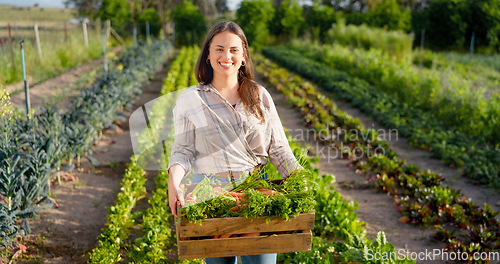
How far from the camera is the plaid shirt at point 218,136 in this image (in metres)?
2.02

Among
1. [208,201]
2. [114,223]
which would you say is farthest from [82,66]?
[208,201]

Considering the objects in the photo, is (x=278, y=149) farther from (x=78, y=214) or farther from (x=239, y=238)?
(x=78, y=214)

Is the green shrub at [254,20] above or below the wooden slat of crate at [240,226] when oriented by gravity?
above

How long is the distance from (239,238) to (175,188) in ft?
1.14

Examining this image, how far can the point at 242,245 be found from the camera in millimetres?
1789

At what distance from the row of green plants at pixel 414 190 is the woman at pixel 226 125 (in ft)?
8.22

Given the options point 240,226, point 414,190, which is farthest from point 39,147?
point 414,190

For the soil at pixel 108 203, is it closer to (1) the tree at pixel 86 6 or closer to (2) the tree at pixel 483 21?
(2) the tree at pixel 483 21

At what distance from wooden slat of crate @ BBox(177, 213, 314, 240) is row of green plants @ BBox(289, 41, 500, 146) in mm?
5623

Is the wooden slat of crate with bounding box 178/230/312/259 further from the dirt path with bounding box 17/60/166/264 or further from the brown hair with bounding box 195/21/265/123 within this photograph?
the dirt path with bounding box 17/60/166/264

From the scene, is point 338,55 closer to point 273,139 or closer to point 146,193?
point 146,193

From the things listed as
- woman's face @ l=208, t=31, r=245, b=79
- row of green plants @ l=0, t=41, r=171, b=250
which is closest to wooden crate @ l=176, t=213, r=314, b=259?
woman's face @ l=208, t=31, r=245, b=79

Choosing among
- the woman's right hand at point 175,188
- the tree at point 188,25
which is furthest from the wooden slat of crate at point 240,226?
the tree at point 188,25

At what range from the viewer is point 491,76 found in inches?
489
